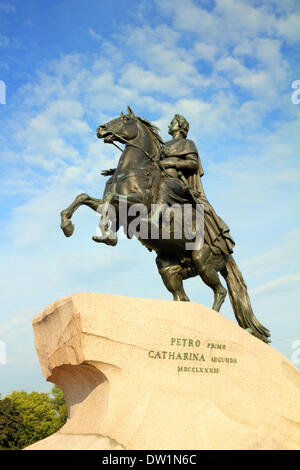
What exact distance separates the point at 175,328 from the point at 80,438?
165cm

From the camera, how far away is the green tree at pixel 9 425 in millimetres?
25203

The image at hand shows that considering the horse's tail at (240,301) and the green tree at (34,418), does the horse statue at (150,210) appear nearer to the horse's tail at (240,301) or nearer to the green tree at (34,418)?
the horse's tail at (240,301)

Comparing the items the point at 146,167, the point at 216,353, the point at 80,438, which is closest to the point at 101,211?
the point at 146,167

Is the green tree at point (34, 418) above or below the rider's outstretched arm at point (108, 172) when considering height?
below

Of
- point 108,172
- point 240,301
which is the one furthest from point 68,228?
point 240,301

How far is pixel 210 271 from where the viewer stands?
8.67 m

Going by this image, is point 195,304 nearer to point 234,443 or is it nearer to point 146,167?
point 234,443

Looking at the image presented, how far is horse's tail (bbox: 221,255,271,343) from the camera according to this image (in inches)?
354

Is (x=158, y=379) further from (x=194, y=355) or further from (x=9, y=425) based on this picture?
(x=9, y=425)

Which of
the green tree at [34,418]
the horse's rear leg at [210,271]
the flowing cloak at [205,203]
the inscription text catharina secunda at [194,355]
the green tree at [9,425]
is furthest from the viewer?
the green tree at [34,418]

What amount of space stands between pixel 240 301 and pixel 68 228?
360 centimetres

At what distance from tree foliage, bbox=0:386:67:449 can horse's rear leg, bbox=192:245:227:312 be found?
780 inches

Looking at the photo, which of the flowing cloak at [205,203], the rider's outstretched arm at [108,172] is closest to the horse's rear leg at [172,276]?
the flowing cloak at [205,203]

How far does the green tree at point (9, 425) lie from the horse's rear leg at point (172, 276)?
760 inches
